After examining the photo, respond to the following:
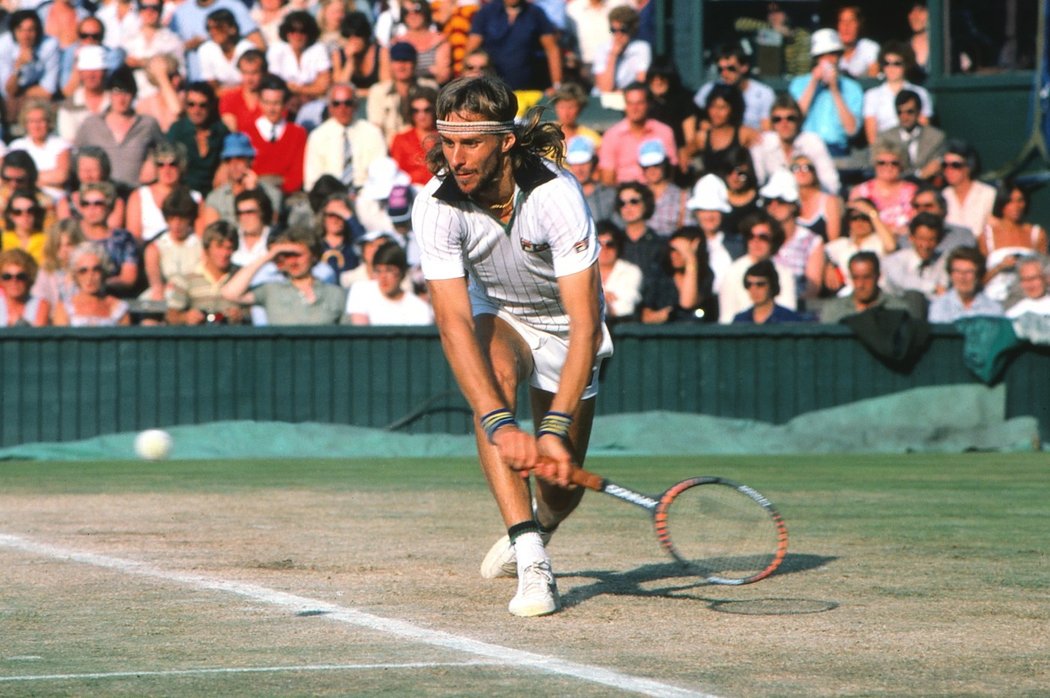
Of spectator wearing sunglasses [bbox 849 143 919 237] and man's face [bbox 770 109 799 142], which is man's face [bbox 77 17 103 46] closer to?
man's face [bbox 770 109 799 142]

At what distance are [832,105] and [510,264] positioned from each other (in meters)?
10.6

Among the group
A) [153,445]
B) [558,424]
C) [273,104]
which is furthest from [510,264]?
[273,104]

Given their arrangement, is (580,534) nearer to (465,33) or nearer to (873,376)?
(873,376)

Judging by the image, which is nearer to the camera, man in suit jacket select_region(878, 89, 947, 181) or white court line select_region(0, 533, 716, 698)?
white court line select_region(0, 533, 716, 698)

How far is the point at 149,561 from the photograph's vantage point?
687cm

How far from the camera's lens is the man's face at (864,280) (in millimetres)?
13578

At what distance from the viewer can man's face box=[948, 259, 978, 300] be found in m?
13.8

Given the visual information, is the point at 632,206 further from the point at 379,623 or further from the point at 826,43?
the point at 379,623

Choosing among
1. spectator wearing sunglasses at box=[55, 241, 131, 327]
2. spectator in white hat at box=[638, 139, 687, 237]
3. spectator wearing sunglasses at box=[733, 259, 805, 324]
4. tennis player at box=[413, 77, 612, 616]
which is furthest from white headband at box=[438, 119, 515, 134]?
spectator in white hat at box=[638, 139, 687, 237]

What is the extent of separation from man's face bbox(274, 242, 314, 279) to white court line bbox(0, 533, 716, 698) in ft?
21.3

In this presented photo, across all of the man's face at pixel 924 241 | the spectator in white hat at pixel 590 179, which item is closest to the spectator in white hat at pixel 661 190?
the spectator in white hat at pixel 590 179

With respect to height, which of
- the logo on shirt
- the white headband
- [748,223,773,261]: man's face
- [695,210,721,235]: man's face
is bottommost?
the logo on shirt

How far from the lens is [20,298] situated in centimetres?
1397

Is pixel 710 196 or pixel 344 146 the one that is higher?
pixel 344 146
